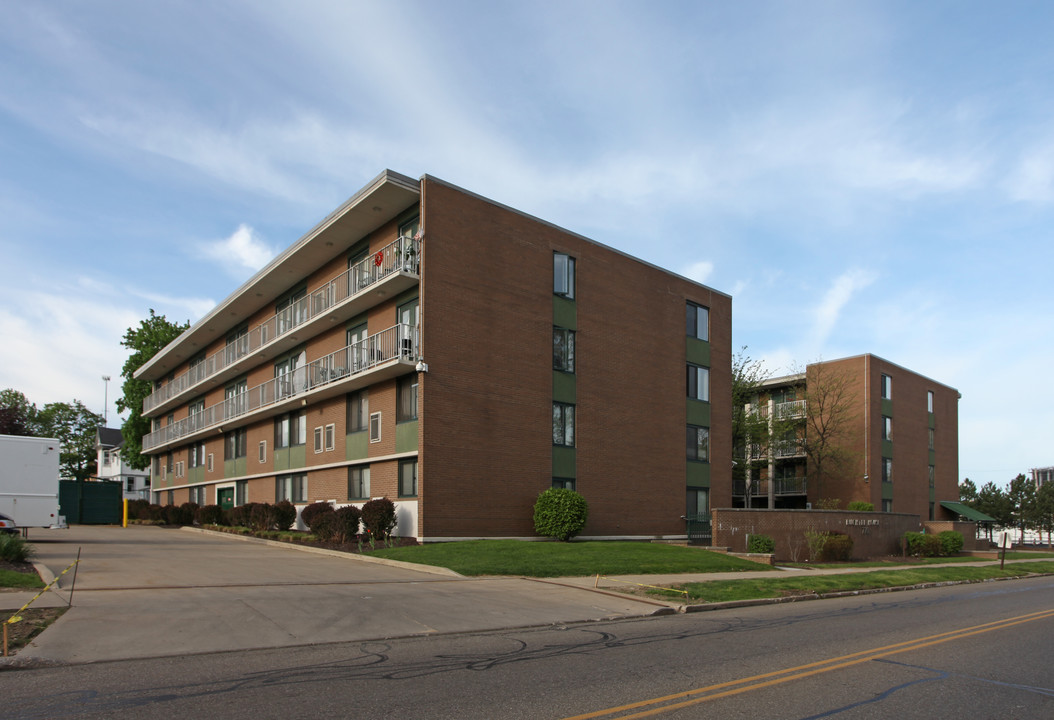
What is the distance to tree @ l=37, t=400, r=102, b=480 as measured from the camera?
85.7 meters

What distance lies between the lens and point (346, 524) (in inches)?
979

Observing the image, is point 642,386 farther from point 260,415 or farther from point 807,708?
point 807,708

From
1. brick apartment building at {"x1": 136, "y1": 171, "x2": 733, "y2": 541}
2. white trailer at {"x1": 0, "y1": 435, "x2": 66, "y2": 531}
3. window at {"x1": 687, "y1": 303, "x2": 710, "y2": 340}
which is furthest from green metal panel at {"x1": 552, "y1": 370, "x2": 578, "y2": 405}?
white trailer at {"x1": 0, "y1": 435, "x2": 66, "y2": 531}

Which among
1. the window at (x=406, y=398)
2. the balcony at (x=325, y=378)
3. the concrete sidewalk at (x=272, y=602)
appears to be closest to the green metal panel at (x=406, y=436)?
the window at (x=406, y=398)

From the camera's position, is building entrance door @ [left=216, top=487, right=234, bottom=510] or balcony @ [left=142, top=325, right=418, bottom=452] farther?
building entrance door @ [left=216, top=487, right=234, bottom=510]

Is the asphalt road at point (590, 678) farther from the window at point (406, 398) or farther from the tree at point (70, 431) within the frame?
the tree at point (70, 431)

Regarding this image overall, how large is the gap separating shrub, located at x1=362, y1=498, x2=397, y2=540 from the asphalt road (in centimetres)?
1327

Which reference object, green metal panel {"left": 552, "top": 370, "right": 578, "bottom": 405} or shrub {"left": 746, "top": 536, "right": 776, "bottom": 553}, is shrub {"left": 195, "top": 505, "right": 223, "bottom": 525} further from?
shrub {"left": 746, "top": 536, "right": 776, "bottom": 553}

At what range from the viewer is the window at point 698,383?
35.8 meters

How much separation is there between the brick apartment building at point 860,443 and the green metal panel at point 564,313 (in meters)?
22.7

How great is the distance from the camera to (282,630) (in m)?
10.5

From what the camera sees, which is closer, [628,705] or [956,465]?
[628,705]

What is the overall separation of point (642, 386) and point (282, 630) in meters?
23.9

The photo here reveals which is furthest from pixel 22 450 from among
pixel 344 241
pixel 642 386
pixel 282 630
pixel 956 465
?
pixel 956 465
